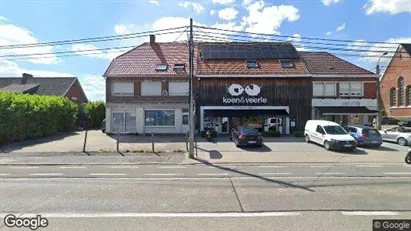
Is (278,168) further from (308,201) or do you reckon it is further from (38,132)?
(38,132)

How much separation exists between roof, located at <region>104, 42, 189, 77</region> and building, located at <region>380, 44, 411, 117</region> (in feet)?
105

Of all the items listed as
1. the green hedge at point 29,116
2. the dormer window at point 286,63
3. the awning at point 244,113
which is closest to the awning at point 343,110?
the awning at point 244,113

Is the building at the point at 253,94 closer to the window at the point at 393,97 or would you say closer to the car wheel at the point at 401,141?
the car wheel at the point at 401,141

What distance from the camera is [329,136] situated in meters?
16.8

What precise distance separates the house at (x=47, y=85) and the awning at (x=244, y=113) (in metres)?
21.8

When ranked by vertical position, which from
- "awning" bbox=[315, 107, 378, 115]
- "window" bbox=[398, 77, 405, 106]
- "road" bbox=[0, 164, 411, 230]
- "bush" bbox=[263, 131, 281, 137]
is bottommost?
"road" bbox=[0, 164, 411, 230]

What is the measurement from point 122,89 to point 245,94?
10969 mm

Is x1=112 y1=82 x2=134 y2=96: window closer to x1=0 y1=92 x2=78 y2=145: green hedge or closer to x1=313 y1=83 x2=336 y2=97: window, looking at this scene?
x1=0 y1=92 x2=78 y2=145: green hedge

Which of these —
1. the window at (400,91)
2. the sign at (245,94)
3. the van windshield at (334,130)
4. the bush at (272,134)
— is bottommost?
the bush at (272,134)

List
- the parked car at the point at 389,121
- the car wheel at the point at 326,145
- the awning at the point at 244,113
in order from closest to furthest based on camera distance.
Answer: the car wheel at the point at 326,145, the awning at the point at 244,113, the parked car at the point at 389,121

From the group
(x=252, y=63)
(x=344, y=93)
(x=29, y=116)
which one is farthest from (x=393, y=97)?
(x=29, y=116)

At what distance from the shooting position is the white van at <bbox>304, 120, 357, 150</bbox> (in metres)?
16.0

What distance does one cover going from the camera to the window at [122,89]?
24.9m

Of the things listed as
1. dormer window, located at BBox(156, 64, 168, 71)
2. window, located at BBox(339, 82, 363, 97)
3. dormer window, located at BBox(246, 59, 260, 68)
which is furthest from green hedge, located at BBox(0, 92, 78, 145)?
window, located at BBox(339, 82, 363, 97)
